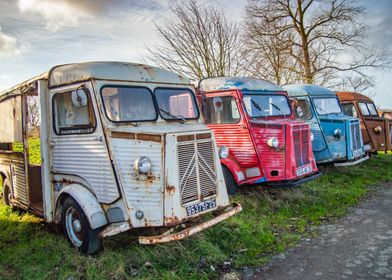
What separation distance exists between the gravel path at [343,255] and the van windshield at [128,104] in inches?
99.7

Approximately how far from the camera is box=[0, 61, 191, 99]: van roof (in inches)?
187

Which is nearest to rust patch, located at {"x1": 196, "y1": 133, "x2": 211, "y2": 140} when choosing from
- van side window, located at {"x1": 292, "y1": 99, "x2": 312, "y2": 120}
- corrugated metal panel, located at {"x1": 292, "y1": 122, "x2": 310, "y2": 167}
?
corrugated metal panel, located at {"x1": 292, "y1": 122, "x2": 310, "y2": 167}

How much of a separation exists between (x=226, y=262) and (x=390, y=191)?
6.19m

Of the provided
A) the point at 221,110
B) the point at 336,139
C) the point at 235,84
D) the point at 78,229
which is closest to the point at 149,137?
the point at 78,229

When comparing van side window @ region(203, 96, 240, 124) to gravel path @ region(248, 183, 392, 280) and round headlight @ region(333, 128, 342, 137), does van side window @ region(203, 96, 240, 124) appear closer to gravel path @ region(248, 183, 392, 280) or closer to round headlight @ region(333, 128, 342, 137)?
gravel path @ region(248, 183, 392, 280)

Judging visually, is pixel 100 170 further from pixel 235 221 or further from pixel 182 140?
pixel 235 221

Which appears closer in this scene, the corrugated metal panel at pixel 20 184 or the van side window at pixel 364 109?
the corrugated metal panel at pixel 20 184

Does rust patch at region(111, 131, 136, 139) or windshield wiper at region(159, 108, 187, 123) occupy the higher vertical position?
windshield wiper at region(159, 108, 187, 123)

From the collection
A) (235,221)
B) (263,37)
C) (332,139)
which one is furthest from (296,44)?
(235,221)

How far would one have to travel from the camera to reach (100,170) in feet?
15.2

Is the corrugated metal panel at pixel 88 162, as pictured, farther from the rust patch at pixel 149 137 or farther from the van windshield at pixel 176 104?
the van windshield at pixel 176 104

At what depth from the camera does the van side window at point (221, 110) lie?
7357 mm

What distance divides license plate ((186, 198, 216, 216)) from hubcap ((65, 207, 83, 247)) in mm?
1584

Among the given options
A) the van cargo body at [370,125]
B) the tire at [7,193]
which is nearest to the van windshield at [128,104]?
the tire at [7,193]
